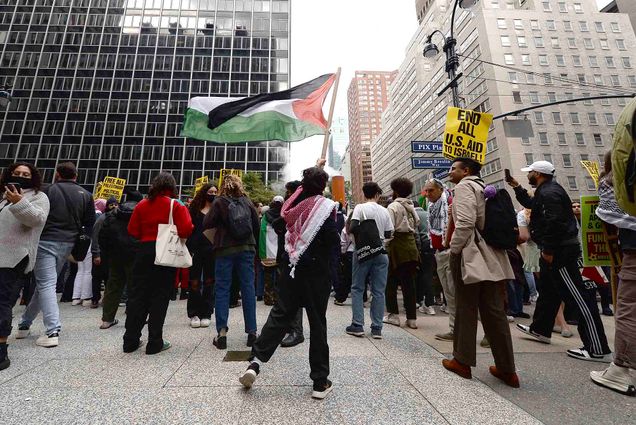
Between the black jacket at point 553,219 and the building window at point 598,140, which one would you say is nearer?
the black jacket at point 553,219

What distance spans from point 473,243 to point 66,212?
4869mm

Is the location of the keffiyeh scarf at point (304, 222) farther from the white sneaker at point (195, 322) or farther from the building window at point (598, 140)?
the building window at point (598, 140)

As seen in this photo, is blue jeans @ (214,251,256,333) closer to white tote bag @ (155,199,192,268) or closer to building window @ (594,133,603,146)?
white tote bag @ (155,199,192,268)

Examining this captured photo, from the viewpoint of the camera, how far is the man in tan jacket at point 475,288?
2.78 metres

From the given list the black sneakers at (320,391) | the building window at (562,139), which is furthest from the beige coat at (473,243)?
the building window at (562,139)

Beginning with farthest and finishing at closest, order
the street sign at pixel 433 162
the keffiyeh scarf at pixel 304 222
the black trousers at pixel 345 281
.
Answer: the street sign at pixel 433 162 → the black trousers at pixel 345 281 → the keffiyeh scarf at pixel 304 222

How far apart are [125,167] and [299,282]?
5050 centimetres

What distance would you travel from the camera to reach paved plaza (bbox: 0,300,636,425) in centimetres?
212

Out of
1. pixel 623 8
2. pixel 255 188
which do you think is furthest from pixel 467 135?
pixel 623 8

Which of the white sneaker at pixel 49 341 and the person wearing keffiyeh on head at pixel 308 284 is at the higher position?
the person wearing keffiyeh on head at pixel 308 284

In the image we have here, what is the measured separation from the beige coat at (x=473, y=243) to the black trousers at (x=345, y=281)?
4.17 metres

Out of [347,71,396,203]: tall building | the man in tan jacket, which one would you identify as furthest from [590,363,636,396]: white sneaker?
[347,71,396,203]: tall building

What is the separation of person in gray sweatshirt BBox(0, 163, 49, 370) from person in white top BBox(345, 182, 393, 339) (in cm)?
366

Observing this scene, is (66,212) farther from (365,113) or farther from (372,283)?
(365,113)
